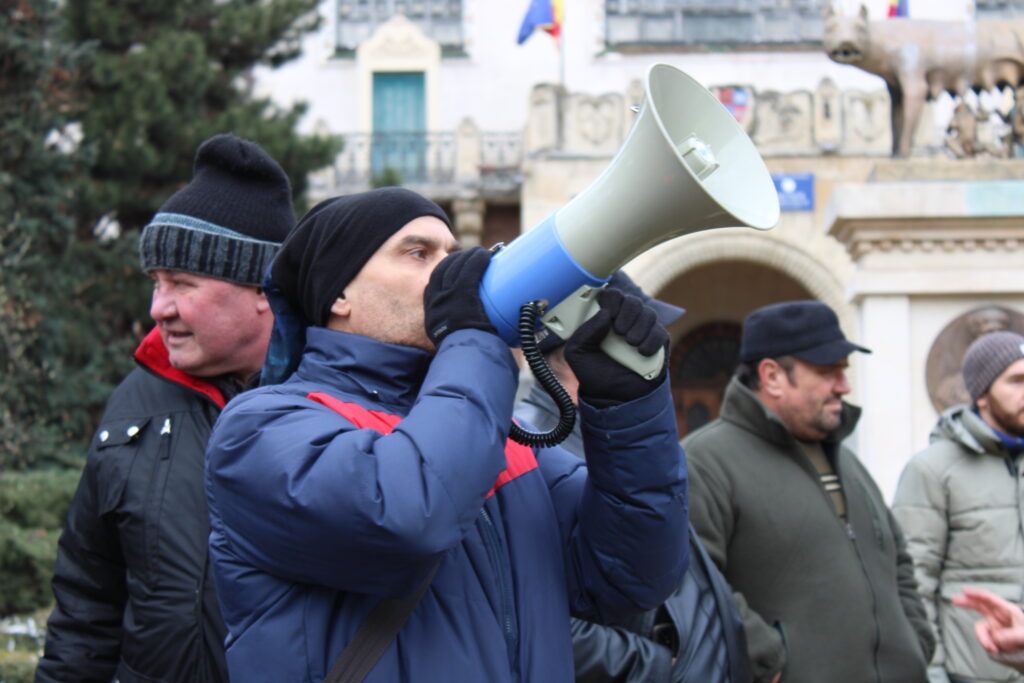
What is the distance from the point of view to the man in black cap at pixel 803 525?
427cm

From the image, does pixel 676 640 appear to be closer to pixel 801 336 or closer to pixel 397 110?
pixel 801 336

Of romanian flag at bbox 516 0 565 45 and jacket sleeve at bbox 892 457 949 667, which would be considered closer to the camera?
jacket sleeve at bbox 892 457 949 667

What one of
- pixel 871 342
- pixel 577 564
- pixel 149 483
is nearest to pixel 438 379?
pixel 577 564

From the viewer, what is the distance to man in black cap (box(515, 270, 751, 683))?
3334 millimetres

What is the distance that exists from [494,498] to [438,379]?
32 centimetres

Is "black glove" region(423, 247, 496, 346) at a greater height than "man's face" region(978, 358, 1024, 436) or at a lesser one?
greater

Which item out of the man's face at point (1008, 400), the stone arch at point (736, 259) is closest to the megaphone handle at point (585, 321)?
the man's face at point (1008, 400)

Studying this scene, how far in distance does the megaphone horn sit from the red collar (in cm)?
150

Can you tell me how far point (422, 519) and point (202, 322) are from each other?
5.29 feet

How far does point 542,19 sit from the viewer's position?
18.8m

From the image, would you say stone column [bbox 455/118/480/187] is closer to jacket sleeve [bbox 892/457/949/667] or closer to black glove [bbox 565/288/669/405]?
jacket sleeve [bbox 892/457/949/667]

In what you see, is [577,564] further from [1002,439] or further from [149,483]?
[1002,439]

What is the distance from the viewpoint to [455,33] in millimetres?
21922

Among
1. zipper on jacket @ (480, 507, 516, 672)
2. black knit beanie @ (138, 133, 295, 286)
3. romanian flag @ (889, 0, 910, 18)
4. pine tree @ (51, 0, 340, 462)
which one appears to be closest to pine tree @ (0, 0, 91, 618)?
pine tree @ (51, 0, 340, 462)
